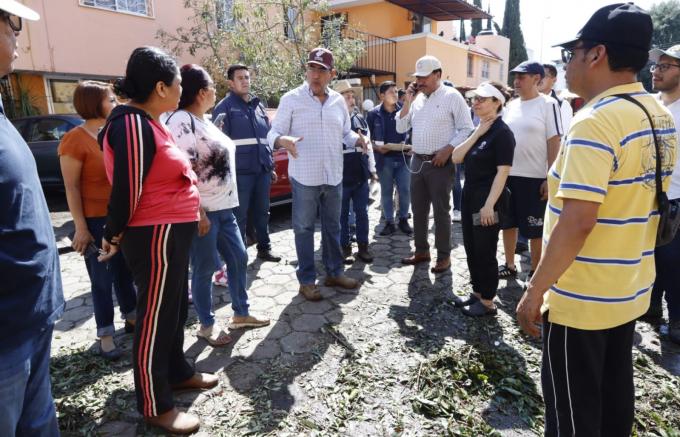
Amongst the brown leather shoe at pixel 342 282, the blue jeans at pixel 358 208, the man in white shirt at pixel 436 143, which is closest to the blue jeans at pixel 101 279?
the brown leather shoe at pixel 342 282

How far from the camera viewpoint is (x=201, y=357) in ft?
10.6

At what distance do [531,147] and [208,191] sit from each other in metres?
2.91

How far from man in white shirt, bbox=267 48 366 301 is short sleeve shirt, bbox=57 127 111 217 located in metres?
1.39

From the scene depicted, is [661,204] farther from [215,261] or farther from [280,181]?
[280,181]

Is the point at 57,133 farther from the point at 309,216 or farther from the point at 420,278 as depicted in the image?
the point at 420,278

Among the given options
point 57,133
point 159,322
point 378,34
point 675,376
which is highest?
point 378,34

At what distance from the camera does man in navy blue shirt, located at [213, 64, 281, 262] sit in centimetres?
462

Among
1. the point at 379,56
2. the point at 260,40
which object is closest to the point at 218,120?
the point at 260,40

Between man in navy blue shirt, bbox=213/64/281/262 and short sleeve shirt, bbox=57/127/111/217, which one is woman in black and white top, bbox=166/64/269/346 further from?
man in navy blue shirt, bbox=213/64/281/262

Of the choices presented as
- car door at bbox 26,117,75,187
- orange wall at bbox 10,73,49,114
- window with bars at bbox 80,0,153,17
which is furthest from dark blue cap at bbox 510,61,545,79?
orange wall at bbox 10,73,49,114

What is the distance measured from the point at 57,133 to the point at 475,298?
28.9ft

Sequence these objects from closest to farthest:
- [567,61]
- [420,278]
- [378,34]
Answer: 1. [567,61]
2. [420,278]
3. [378,34]

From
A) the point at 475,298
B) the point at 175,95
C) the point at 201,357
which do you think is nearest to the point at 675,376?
the point at 475,298

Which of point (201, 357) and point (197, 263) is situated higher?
point (197, 263)
